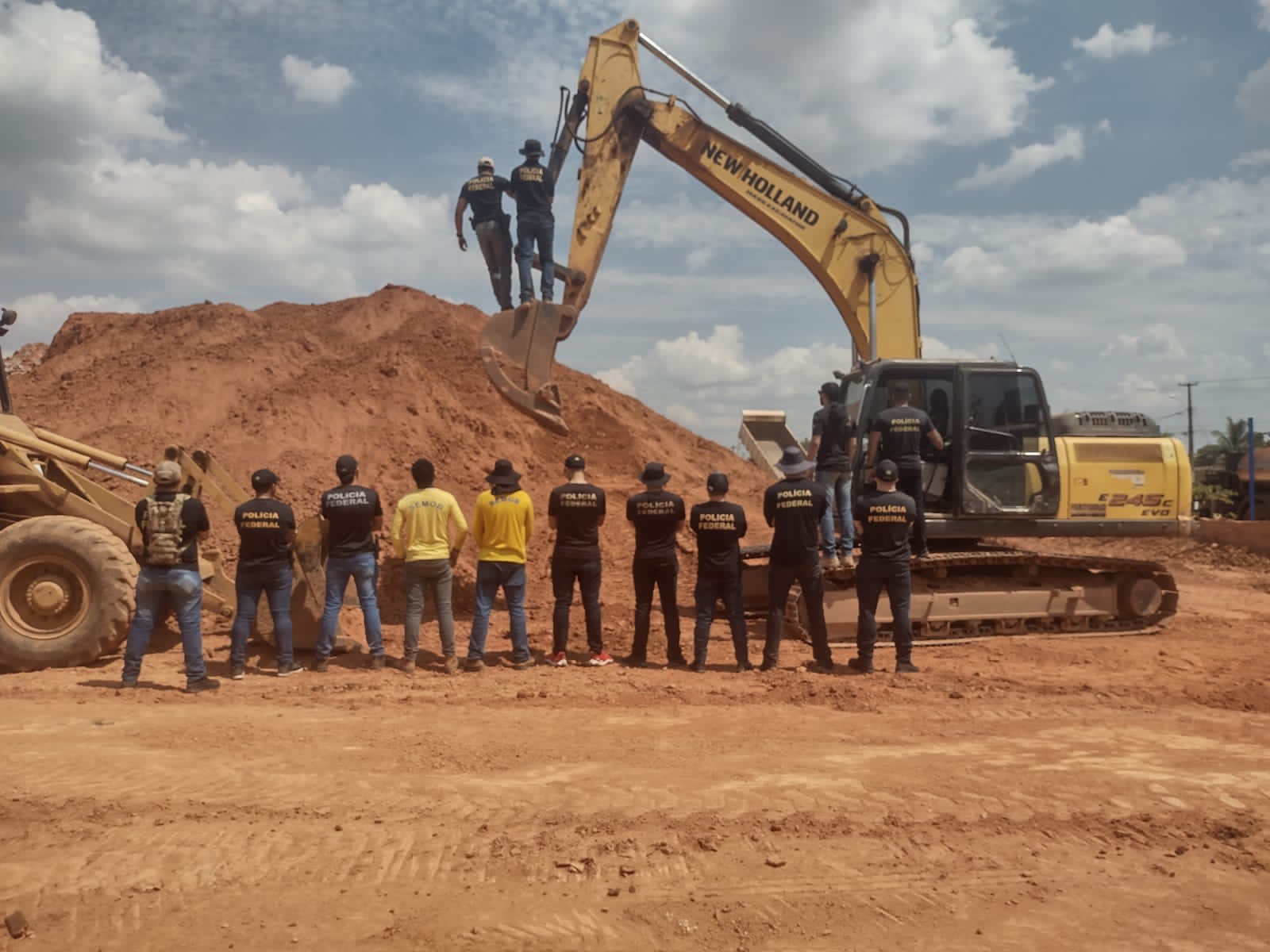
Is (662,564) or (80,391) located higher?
(80,391)

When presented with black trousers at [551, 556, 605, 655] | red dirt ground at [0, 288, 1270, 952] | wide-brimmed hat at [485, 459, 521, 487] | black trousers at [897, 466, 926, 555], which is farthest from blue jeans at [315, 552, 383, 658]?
black trousers at [897, 466, 926, 555]

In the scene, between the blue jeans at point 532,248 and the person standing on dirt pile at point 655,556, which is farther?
the blue jeans at point 532,248

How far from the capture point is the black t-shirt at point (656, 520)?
803cm

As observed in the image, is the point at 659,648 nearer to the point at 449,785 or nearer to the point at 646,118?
the point at 449,785

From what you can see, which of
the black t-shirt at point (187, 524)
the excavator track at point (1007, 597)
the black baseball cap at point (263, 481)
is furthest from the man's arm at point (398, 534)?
the excavator track at point (1007, 597)

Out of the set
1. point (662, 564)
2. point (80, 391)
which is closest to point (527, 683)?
point (662, 564)

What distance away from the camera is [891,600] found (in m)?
7.94

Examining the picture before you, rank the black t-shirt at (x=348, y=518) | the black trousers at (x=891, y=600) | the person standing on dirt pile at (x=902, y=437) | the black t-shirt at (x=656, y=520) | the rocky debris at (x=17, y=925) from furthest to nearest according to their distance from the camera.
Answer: the person standing on dirt pile at (x=902, y=437)
the black t-shirt at (x=656, y=520)
the black trousers at (x=891, y=600)
the black t-shirt at (x=348, y=518)
the rocky debris at (x=17, y=925)

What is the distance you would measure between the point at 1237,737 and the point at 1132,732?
2.08ft

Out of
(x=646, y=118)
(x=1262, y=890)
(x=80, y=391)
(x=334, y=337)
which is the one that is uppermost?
(x=646, y=118)

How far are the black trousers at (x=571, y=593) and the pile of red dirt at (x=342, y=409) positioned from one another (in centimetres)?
163

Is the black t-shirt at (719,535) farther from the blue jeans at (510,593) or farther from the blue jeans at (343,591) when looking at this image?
the blue jeans at (343,591)

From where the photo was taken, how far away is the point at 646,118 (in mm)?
10680

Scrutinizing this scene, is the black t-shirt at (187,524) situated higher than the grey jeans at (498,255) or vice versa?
the grey jeans at (498,255)
